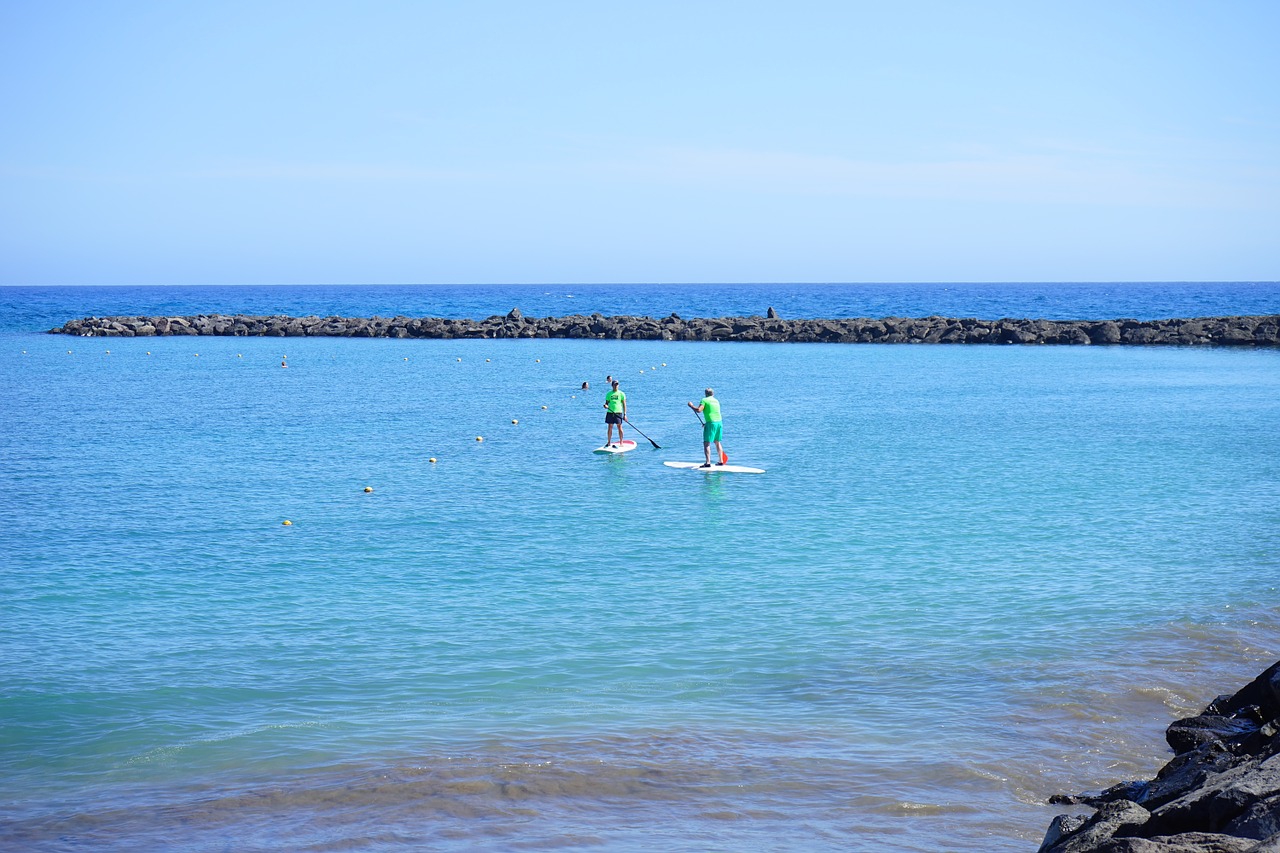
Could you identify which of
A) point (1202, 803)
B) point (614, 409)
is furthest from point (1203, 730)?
point (614, 409)

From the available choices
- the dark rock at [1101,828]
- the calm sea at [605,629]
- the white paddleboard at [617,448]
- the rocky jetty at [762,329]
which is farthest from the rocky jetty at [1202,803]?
the rocky jetty at [762,329]

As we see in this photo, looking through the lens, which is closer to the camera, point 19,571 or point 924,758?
point 924,758

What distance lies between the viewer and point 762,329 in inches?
2886

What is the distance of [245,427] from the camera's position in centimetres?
3173

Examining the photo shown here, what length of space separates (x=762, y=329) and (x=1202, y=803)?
Answer: 67.3 meters

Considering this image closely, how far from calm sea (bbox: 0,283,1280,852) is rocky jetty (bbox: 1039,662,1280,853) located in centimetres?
73

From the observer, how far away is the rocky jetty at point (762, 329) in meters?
64.2

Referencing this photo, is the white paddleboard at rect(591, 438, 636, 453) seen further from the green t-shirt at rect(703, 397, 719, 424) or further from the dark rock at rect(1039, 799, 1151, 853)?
the dark rock at rect(1039, 799, 1151, 853)

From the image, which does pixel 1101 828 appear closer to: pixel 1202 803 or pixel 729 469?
pixel 1202 803

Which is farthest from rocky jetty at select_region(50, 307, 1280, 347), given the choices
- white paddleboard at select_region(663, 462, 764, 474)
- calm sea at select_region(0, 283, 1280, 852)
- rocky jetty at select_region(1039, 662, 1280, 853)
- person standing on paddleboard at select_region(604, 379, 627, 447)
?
rocky jetty at select_region(1039, 662, 1280, 853)

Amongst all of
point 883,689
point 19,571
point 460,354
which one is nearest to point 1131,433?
point 883,689

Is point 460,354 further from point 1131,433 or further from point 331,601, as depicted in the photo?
point 331,601

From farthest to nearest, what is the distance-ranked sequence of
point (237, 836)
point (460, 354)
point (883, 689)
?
point (460, 354) < point (883, 689) < point (237, 836)

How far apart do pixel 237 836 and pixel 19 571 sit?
9.53 meters
